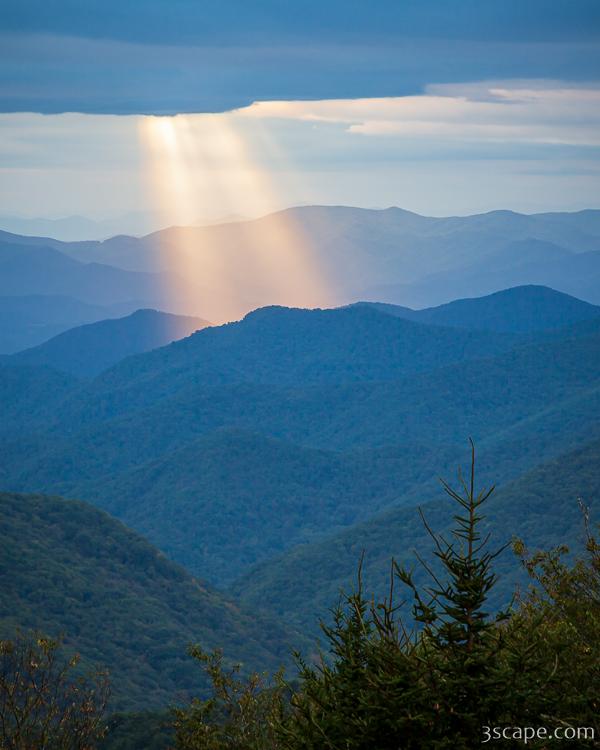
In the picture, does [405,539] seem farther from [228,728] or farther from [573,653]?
[573,653]

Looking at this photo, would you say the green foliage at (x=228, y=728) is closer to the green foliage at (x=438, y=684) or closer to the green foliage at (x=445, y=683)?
the green foliage at (x=445, y=683)

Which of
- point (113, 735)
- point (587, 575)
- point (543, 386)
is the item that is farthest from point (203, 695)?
point (543, 386)

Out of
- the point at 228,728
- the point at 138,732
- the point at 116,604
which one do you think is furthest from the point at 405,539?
the point at 228,728

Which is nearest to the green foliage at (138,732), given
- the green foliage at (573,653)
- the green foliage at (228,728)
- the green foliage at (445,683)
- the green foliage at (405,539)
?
the green foliage at (228,728)

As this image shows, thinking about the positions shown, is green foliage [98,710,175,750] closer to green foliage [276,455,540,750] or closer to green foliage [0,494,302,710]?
green foliage [0,494,302,710]

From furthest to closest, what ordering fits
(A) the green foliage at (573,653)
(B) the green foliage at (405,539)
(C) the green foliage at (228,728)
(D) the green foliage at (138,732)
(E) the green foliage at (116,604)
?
(B) the green foliage at (405,539) → (E) the green foliage at (116,604) → (D) the green foliage at (138,732) → (C) the green foliage at (228,728) → (A) the green foliage at (573,653)

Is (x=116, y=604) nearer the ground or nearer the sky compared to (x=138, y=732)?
nearer the sky

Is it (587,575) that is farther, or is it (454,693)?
(587,575)

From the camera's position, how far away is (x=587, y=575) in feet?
78.7

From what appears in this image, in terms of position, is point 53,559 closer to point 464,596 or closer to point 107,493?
point 464,596

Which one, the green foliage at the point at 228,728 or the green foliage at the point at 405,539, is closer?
the green foliage at the point at 228,728

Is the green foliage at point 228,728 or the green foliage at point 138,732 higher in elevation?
the green foliage at point 138,732

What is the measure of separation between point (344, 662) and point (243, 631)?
76.4 metres

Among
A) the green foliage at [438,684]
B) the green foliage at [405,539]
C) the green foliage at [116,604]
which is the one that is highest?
the green foliage at [405,539]
